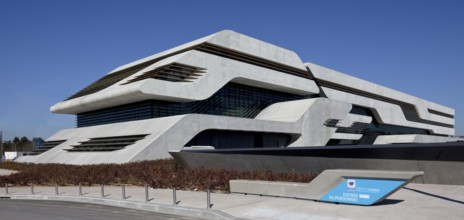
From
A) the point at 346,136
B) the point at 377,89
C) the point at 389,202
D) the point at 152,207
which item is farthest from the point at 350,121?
the point at 152,207

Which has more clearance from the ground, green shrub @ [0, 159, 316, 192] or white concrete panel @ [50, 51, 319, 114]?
white concrete panel @ [50, 51, 319, 114]

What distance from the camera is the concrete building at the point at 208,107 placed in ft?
115

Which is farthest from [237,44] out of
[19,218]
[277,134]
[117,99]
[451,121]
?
[451,121]

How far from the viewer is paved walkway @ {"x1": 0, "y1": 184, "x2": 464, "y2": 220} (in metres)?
10.3

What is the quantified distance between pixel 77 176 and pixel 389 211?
56.8ft

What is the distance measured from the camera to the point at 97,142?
127 feet

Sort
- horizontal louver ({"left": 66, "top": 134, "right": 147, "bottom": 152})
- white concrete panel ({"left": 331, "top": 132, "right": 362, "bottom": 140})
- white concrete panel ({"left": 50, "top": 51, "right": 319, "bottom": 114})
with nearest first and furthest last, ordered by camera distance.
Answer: horizontal louver ({"left": 66, "top": 134, "right": 147, "bottom": 152}) < white concrete panel ({"left": 50, "top": 51, "right": 319, "bottom": 114}) < white concrete panel ({"left": 331, "top": 132, "right": 362, "bottom": 140})

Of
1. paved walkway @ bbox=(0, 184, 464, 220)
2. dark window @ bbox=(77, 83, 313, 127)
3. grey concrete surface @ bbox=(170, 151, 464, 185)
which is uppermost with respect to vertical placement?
dark window @ bbox=(77, 83, 313, 127)

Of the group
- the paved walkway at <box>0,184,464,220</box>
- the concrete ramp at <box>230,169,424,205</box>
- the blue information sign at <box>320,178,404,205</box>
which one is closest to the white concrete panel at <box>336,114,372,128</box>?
the paved walkway at <box>0,184,464,220</box>

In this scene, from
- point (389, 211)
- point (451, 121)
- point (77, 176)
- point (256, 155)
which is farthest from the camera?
point (451, 121)

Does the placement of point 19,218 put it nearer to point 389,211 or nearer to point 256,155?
point 389,211

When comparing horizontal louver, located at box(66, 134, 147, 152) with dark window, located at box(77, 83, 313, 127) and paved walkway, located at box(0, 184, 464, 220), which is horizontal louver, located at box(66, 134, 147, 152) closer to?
dark window, located at box(77, 83, 313, 127)

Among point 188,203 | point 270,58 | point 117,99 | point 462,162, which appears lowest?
point 188,203

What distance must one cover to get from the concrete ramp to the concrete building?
19.3 meters
